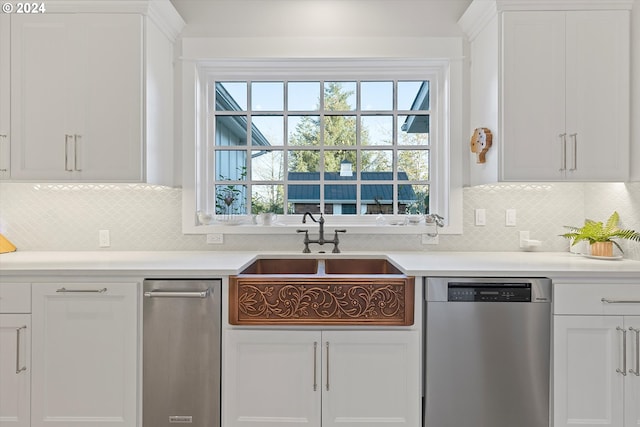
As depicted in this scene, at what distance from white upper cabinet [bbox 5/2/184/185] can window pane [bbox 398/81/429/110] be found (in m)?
1.69

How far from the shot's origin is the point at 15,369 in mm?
1915

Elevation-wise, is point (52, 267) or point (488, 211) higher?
point (488, 211)

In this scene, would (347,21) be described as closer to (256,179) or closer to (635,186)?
(256,179)

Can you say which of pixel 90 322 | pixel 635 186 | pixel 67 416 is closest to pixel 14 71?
pixel 90 322

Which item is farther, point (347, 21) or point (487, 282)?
point (347, 21)

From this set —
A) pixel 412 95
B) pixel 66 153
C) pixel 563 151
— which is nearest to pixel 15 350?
pixel 66 153

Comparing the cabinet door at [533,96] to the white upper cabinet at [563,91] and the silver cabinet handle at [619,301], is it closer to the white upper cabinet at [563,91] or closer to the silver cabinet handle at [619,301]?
the white upper cabinet at [563,91]

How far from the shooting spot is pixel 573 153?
223cm

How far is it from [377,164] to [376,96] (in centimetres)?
49

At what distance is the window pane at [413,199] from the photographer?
2865 mm

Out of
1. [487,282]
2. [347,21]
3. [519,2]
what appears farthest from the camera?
[347,21]

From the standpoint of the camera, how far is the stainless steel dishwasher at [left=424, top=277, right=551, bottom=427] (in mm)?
1893

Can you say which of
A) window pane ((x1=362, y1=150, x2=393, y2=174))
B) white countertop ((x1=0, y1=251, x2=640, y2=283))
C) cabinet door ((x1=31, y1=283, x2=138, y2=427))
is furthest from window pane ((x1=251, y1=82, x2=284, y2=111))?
cabinet door ((x1=31, y1=283, x2=138, y2=427))

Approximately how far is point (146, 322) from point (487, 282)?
5.39 feet
